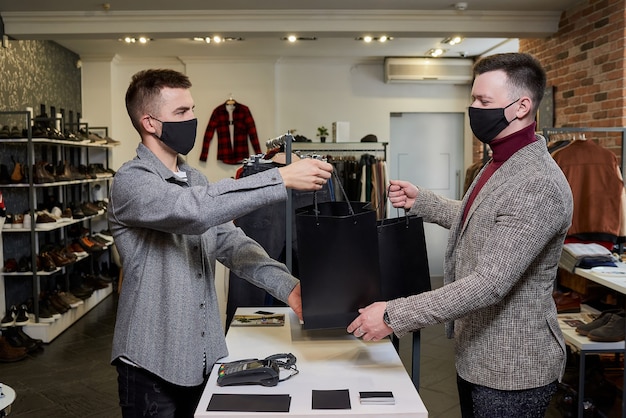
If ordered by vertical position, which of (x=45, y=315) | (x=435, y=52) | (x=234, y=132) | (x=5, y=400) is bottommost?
(x=45, y=315)

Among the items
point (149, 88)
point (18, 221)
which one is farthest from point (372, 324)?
point (18, 221)

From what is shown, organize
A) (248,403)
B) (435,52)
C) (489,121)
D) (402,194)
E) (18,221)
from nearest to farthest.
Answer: (248,403)
(489,121)
(402,194)
(18,221)
(435,52)

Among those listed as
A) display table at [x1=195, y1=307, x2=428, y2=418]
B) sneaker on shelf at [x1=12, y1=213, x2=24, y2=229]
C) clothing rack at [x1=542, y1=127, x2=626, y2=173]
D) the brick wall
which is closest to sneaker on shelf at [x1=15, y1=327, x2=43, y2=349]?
sneaker on shelf at [x1=12, y1=213, x2=24, y2=229]

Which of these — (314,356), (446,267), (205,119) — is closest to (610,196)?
(446,267)

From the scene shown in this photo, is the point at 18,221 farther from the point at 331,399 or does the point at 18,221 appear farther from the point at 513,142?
the point at 513,142

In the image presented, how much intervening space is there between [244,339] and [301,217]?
62cm

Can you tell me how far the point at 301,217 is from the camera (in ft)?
5.39

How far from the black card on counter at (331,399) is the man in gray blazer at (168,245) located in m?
0.36

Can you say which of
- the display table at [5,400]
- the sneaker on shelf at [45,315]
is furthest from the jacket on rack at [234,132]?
the display table at [5,400]

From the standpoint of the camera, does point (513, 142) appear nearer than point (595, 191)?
Yes

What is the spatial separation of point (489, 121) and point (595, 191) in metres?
2.57

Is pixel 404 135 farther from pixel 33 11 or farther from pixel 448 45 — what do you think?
pixel 33 11

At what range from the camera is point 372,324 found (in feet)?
5.41

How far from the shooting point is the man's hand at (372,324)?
64.9 inches
